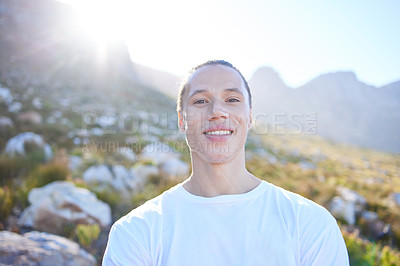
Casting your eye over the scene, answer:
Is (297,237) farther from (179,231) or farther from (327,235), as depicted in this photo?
(179,231)

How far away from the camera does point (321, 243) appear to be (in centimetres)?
146

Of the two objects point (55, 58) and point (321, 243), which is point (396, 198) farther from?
point (55, 58)

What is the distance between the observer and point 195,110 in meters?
1.96

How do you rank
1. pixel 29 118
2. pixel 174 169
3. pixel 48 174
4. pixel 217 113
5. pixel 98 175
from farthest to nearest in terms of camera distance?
1. pixel 29 118
2. pixel 174 169
3. pixel 98 175
4. pixel 48 174
5. pixel 217 113

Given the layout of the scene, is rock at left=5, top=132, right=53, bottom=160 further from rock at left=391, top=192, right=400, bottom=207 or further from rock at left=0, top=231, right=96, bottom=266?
rock at left=391, top=192, right=400, bottom=207

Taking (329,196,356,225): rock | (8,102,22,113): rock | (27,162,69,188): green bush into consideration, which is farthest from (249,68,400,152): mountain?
(27,162,69,188): green bush

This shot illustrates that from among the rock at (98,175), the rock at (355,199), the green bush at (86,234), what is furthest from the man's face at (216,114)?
the rock at (355,199)

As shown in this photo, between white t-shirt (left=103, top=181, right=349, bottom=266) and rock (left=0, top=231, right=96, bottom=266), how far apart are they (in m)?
1.69

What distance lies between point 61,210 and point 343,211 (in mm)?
7818

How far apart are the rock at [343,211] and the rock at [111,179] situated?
636cm

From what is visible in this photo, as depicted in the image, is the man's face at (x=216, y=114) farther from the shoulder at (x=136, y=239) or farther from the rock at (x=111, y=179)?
the rock at (x=111, y=179)

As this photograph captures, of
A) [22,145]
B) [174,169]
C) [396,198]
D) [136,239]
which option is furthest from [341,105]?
[136,239]

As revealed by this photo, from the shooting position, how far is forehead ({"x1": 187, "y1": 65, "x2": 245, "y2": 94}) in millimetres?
1948

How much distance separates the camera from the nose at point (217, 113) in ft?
6.02
